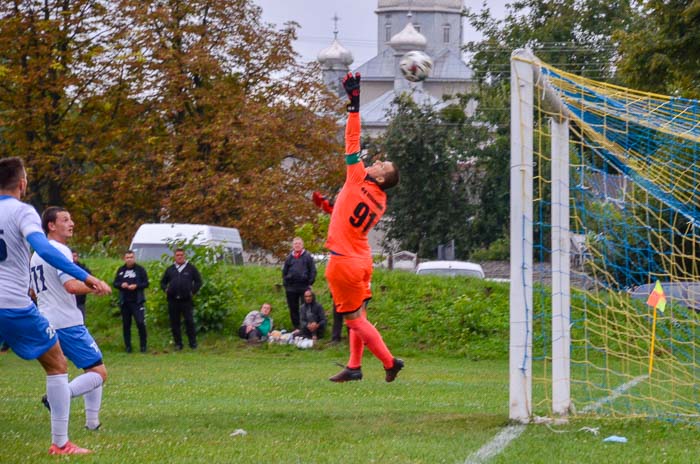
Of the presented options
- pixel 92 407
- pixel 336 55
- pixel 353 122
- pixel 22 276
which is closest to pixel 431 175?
pixel 353 122

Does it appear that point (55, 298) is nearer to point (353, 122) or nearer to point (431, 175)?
point (353, 122)

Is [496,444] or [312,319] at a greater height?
[496,444]

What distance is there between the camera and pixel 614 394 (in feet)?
40.9

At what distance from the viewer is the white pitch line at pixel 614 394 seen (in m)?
11.1

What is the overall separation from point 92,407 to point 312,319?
13.9 metres

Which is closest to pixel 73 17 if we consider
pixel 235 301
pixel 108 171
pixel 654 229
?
pixel 108 171

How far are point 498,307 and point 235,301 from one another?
218 inches

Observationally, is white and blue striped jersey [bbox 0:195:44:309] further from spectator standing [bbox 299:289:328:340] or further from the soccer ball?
the soccer ball

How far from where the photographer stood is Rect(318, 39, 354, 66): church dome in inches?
4466

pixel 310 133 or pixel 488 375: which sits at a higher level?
pixel 310 133

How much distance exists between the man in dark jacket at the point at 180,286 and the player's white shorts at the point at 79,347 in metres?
13.2

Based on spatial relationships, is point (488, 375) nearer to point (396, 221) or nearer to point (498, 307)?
point (498, 307)

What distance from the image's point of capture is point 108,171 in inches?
1558

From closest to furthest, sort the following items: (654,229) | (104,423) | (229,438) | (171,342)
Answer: (229,438)
(104,423)
(654,229)
(171,342)
